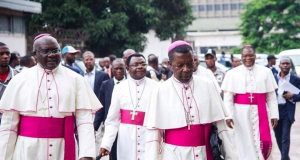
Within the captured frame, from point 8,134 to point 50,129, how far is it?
36 cm

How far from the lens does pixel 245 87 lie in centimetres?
895

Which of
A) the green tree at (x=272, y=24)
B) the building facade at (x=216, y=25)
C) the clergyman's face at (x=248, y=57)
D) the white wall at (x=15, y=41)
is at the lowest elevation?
the clergyman's face at (x=248, y=57)

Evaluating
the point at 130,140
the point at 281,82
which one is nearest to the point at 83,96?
the point at 130,140

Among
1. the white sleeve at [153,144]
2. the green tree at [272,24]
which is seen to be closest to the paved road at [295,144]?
the white sleeve at [153,144]

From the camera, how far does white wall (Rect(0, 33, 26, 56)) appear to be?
56.0ft

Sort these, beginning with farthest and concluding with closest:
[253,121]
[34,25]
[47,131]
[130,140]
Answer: [34,25], [253,121], [130,140], [47,131]

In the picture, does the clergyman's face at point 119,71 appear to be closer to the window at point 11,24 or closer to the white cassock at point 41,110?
the white cassock at point 41,110

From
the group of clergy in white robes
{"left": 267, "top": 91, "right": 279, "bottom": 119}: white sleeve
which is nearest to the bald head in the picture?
the group of clergy in white robes

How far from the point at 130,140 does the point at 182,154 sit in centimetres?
192

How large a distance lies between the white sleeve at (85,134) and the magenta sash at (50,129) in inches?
3.1

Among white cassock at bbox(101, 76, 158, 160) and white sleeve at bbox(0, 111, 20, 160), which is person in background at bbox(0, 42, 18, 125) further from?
white sleeve at bbox(0, 111, 20, 160)

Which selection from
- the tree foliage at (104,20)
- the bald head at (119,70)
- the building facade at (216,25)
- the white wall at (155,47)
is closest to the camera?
the bald head at (119,70)

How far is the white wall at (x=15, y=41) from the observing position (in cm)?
1708

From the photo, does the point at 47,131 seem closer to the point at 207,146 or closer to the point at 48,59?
the point at 48,59
